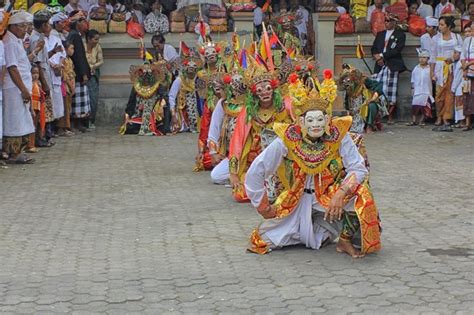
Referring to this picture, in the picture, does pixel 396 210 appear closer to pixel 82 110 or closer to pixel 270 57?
pixel 270 57

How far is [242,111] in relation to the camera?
29.3ft

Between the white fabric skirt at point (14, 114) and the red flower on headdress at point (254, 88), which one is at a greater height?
the red flower on headdress at point (254, 88)

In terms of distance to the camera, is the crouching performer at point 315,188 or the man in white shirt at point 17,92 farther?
the man in white shirt at point 17,92

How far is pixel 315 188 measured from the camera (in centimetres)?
696

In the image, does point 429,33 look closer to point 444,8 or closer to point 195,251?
point 444,8

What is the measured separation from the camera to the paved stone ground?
5816 millimetres

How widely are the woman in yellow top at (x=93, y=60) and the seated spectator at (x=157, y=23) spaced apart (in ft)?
3.83

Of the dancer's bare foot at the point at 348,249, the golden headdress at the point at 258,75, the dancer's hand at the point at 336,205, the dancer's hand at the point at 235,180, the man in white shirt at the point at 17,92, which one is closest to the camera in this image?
the dancer's hand at the point at 336,205

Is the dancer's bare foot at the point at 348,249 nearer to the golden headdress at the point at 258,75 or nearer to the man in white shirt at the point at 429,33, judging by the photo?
the golden headdress at the point at 258,75

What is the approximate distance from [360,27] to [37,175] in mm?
8287

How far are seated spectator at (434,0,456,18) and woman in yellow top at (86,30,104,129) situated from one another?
642 centimetres

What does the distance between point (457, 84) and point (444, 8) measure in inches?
98.6

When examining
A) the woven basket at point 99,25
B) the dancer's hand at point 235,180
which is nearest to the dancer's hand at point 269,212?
the dancer's hand at point 235,180

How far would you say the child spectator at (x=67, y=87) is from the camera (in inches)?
587
